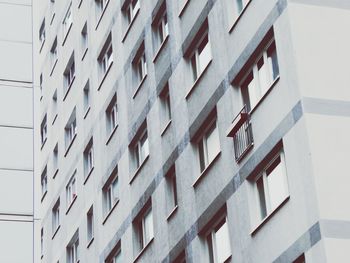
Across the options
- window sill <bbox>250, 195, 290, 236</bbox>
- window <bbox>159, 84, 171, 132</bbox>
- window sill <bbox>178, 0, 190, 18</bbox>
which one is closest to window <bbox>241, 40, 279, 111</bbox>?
window sill <bbox>250, 195, 290, 236</bbox>

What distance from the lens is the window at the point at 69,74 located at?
1560 inches

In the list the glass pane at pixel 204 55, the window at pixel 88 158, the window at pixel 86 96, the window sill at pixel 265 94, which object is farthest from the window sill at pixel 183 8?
the window at pixel 86 96

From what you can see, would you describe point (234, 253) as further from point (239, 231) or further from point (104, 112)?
point (104, 112)

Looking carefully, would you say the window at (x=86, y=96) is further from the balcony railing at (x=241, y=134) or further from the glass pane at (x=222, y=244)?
the balcony railing at (x=241, y=134)

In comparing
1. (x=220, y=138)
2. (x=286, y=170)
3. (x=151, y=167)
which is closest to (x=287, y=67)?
(x=286, y=170)

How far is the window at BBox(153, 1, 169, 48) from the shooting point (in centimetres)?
2898

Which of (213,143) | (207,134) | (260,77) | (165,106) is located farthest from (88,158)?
(260,77)

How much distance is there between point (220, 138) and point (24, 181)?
6812 millimetres

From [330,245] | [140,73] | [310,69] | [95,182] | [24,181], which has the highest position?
[140,73]

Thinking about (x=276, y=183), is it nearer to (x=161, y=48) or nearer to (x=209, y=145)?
(x=209, y=145)

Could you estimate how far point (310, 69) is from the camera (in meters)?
19.7

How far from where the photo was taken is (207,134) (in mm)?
24516

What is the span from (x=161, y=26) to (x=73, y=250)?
1080cm

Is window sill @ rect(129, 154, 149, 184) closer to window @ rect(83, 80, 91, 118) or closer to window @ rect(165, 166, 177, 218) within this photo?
window @ rect(165, 166, 177, 218)
